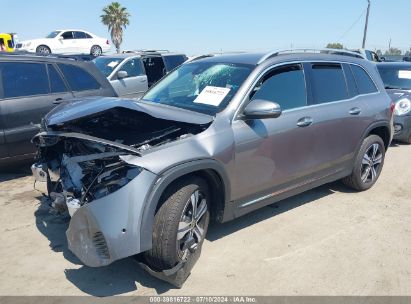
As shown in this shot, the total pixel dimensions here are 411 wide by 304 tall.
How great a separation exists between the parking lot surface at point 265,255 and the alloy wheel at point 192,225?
0.27 m

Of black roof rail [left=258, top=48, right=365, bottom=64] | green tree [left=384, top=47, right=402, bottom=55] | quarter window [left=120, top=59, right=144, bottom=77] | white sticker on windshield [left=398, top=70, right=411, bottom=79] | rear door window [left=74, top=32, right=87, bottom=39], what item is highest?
rear door window [left=74, top=32, right=87, bottom=39]

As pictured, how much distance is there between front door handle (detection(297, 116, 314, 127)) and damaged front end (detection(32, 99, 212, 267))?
119 centimetres

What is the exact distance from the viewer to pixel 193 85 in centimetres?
424

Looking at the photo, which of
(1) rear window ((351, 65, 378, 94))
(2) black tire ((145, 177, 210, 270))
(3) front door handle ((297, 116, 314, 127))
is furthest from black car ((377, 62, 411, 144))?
(2) black tire ((145, 177, 210, 270))

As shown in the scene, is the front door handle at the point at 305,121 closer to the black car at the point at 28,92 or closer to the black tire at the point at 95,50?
the black car at the point at 28,92

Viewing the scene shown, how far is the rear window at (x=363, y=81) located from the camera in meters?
5.14

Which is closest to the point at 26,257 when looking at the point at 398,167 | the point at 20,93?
the point at 20,93

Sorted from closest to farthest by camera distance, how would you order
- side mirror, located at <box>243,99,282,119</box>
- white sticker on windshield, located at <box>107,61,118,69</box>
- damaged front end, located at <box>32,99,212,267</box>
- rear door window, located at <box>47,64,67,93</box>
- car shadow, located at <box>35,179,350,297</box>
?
damaged front end, located at <box>32,99,212,267</box> → car shadow, located at <box>35,179,350,297</box> → side mirror, located at <box>243,99,282,119</box> → rear door window, located at <box>47,64,67,93</box> → white sticker on windshield, located at <box>107,61,118,69</box>

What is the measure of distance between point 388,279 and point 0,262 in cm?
342

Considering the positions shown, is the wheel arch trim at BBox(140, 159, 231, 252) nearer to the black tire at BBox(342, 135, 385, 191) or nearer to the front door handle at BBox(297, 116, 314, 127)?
the front door handle at BBox(297, 116, 314, 127)

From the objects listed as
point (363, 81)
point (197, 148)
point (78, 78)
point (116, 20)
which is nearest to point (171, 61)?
point (78, 78)

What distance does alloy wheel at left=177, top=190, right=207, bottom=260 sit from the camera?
3240mm

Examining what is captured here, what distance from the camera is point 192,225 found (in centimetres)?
337

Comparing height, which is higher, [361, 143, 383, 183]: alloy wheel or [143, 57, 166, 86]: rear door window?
[143, 57, 166, 86]: rear door window
